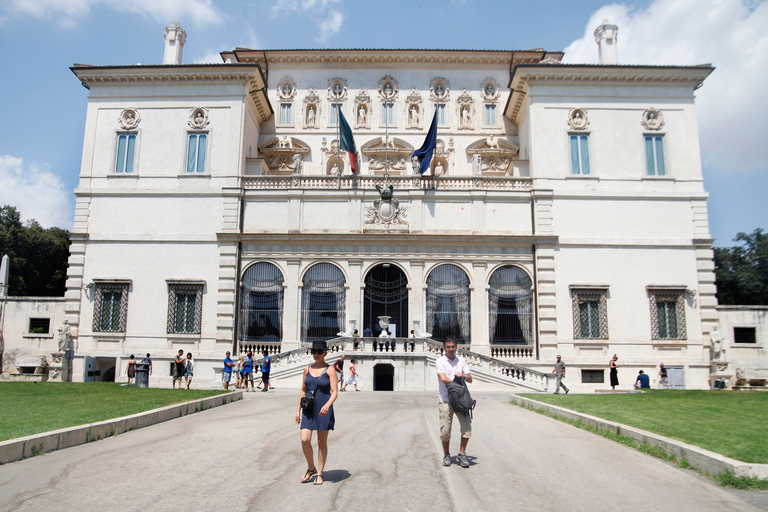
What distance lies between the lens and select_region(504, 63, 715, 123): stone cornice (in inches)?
1303

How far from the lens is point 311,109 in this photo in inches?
1538

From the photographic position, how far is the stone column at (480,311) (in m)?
31.2

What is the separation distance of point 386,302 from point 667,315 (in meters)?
15.2

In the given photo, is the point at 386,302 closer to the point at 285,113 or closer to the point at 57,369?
the point at 285,113

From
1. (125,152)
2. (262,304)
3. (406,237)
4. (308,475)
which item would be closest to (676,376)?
(406,237)

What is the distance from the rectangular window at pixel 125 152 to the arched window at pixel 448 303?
1877 centimetres

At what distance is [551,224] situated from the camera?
106 feet

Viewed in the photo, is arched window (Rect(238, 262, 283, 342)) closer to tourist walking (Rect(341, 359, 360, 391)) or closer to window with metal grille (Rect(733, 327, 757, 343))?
tourist walking (Rect(341, 359, 360, 391))

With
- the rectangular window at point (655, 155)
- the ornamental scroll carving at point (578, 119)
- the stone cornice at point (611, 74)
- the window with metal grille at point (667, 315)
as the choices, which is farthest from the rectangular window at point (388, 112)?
the window with metal grille at point (667, 315)

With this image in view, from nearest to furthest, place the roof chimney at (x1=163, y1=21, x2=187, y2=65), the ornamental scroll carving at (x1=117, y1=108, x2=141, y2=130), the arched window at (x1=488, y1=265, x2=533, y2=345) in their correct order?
Result: 1. the arched window at (x1=488, y1=265, x2=533, y2=345)
2. the ornamental scroll carving at (x1=117, y1=108, x2=141, y2=130)
3. the roof chimney at (x1=163, y1=21, x2=187, y2=65)

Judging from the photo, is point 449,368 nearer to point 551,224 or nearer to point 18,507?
point 18,507

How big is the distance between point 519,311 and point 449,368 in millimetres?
23591

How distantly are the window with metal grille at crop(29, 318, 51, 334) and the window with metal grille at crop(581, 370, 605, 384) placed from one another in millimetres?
29713

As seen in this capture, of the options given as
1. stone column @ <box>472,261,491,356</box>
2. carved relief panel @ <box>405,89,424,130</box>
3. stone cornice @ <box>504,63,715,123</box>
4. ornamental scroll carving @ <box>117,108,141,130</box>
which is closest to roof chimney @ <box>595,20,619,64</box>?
stone cornice @ <box>504,63,715,123</box>
